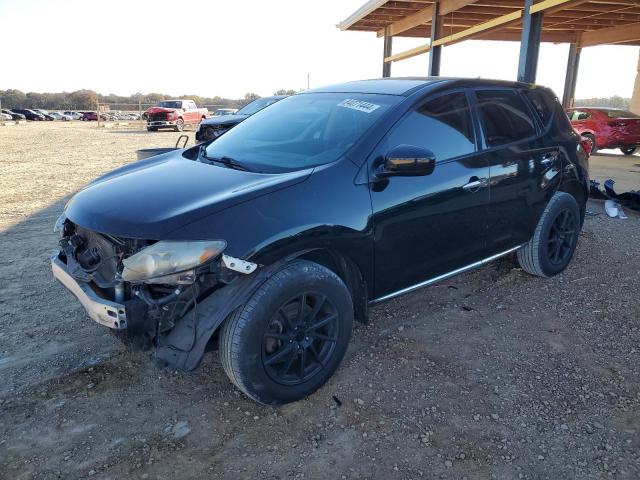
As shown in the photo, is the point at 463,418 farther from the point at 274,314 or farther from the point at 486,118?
the point at 486,118

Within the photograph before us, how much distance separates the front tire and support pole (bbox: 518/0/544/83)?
28.0ft

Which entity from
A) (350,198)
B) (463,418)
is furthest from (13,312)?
(463,418)

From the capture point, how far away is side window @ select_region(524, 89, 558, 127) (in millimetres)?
4289

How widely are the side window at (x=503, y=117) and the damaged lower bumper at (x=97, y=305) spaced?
2.77 m

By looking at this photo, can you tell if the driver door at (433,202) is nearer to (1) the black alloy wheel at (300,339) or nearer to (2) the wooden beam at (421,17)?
(1) the black alloy wheel at (300,339)

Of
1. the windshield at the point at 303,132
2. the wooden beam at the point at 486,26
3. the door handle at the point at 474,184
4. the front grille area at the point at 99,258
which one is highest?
the wooden beam at the point at 486,26

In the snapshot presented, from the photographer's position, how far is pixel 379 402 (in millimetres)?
2814

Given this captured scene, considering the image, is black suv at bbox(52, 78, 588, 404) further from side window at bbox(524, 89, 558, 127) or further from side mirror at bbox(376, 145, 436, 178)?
side window at bbox(524, 89, 558, 127)

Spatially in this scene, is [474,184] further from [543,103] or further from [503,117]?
[543,103]

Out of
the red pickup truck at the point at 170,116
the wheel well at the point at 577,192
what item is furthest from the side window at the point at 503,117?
the red pickup truck at the point at 170,116

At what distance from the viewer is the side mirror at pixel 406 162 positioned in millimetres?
2812

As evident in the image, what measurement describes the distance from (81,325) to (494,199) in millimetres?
3167

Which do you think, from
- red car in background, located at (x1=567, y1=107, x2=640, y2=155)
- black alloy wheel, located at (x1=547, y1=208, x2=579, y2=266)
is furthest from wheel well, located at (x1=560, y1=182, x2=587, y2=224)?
red car in background, located at (x1=567, y1=107, x2=640, y2=155)

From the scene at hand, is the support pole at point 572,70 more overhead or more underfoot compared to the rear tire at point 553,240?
more overhead
